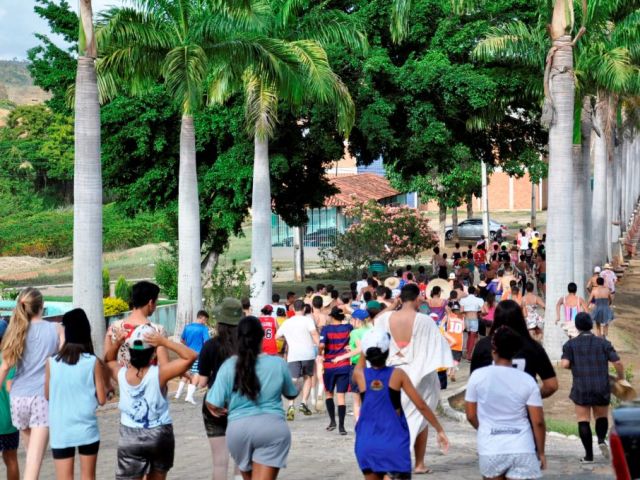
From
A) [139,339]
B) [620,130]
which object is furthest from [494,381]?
[620,130]

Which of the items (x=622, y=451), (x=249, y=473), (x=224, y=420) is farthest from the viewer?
(x=224, y=420)

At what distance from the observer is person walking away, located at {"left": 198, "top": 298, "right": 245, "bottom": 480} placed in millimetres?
8633

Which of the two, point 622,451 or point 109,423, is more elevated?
point 622,451

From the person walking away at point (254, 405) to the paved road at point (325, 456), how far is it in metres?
4.05

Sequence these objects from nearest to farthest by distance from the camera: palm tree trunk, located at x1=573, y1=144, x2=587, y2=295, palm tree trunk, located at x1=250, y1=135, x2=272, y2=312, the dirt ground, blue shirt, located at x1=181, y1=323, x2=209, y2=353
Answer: blue shirt, located at x1=181, y1=323, x2=209, y2=353, the dirt ground, palm tree trunk, located at x1=250, y1=135, x2=272, y2=312, palm tree trunk, located at x1=573, y1=144, x2=587, y2=295

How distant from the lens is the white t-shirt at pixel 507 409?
748 centimetres

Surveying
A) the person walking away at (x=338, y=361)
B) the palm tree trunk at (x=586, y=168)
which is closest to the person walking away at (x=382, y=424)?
the person walking away at (x=338, y=361)

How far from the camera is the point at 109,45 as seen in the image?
21.9 meters

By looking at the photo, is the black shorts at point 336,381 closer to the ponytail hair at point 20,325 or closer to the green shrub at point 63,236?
the ponytail hair at point 20,325

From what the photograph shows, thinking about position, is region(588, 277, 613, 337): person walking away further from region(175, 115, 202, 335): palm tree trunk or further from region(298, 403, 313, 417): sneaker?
region(298, 403, 313, 417): sneaker

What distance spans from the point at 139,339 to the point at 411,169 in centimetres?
2513

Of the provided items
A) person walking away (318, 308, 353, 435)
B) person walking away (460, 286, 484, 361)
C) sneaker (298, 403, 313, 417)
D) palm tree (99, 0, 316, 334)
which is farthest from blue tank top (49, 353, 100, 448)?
palm tree (99, 0, 316, 334)

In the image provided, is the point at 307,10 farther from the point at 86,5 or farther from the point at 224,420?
the point at 224,420

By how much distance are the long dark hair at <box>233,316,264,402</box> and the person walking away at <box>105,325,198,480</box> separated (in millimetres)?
525
